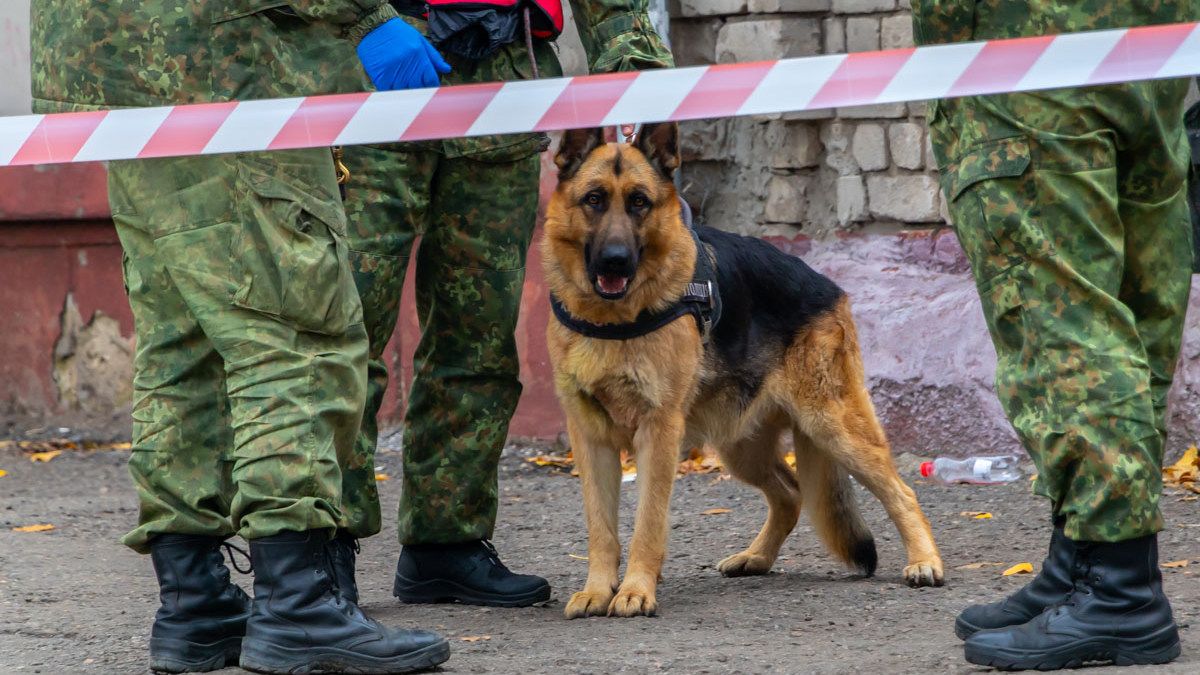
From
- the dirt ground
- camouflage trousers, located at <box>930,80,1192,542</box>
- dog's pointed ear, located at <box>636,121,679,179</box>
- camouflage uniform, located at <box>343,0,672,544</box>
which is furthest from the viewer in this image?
dog's pointed ear, located at <box>636,121,679,179</box>

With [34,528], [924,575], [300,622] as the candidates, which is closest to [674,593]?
[924,575]

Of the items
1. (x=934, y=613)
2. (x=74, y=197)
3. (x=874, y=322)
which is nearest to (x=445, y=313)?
(x=934, y=613)

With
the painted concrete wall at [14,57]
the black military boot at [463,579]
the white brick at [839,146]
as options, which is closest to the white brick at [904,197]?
the white brick at [839,146]

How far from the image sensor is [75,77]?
305 cm

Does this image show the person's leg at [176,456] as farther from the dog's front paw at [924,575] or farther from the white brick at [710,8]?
the white brick at [710,8]

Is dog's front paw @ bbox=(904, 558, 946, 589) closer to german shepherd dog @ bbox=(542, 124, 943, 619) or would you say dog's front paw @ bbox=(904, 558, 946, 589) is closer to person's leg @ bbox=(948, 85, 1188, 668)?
german shepherd dog @ bbox=(542, 124, 943, 619)

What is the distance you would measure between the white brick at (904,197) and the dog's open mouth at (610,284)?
7.82 feet

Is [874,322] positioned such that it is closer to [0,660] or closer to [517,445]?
[517,445]

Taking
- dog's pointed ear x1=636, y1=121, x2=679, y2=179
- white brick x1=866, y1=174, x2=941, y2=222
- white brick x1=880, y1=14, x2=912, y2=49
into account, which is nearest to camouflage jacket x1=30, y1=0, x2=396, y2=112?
dog's pointed ear x1=636, y1=121, x2=679, y2=179

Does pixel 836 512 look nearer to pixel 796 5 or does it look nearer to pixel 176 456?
pixel 176 456

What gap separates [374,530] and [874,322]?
9.38 feet

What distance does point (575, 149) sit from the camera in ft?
13.9

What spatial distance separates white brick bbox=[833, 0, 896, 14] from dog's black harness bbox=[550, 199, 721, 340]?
2.10m

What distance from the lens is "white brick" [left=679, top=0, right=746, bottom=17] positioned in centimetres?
632
